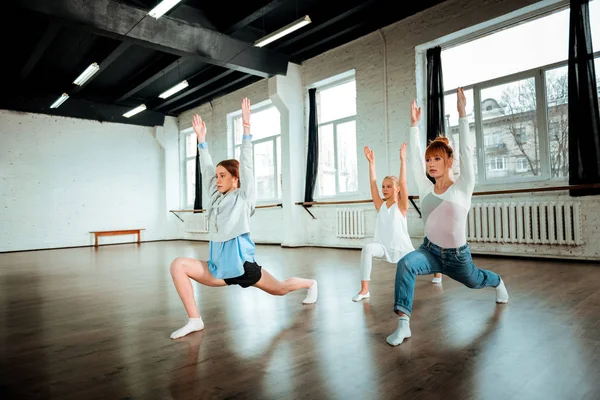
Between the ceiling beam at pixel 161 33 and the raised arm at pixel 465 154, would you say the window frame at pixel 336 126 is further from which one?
the raised arm at pixel 465 154

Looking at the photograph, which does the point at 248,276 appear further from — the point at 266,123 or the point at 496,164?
the point at 266,123

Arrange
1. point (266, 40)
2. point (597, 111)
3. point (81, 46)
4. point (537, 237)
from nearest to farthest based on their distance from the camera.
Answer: point (597, 111) < point (537, 237) < point (266, 40) < point (81, 46)

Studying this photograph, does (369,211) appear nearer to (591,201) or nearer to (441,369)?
(591,201)

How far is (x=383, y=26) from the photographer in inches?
255

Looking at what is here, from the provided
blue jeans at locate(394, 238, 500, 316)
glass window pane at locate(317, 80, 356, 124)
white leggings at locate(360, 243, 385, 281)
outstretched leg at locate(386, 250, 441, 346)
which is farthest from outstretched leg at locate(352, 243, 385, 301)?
glass window pane at locate(317, 80, 356, 124)

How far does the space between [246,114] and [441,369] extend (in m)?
1.56

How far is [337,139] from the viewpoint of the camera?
7.54m

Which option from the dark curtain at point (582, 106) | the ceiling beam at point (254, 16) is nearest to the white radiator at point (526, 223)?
the dark curtain at point (582, 106)

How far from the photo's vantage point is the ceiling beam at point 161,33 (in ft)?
17.0

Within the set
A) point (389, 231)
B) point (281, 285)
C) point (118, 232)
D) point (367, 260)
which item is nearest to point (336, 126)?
point (389, 231)

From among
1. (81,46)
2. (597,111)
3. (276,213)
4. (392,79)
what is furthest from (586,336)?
(81,46)

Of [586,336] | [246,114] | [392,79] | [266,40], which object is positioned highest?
[266,40]

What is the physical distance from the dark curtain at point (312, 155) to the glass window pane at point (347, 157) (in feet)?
1.52

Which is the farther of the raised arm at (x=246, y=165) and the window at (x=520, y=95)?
the window at (x=520, y=95)
